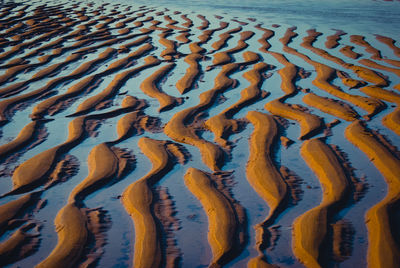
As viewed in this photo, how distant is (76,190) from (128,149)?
0.46m

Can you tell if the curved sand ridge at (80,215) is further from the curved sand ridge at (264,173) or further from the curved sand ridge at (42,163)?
the curved sand ridge at (264,173)

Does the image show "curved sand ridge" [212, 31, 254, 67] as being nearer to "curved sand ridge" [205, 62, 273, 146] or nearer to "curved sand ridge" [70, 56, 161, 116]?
"curved sand ridge" [205, 62, 273, 146]

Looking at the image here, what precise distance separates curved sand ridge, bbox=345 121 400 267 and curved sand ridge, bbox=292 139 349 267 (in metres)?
0.16

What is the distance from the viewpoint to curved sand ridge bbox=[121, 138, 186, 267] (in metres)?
1.32

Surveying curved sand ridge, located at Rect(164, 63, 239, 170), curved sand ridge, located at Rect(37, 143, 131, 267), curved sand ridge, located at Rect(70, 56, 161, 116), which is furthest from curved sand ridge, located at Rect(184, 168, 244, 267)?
curved sand ridge, located at Rect(70, 56, 161, 116)

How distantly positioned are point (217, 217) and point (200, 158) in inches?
21.0

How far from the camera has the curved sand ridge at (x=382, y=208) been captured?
4.31 ft

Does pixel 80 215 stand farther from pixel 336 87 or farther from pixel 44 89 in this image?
pixel 336 87

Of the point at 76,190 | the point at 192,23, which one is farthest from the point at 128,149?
the point at 192,23

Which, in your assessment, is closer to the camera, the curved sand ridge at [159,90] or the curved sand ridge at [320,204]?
the curved sand ridge at [320,204]

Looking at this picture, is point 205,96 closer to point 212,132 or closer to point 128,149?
point 212,132

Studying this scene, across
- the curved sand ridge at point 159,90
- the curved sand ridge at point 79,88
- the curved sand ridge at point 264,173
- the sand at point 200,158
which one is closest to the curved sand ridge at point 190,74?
the sand at point 200,158

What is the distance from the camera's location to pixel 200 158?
201cm

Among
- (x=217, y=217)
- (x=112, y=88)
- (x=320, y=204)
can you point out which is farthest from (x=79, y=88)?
(x=320, y=204)
